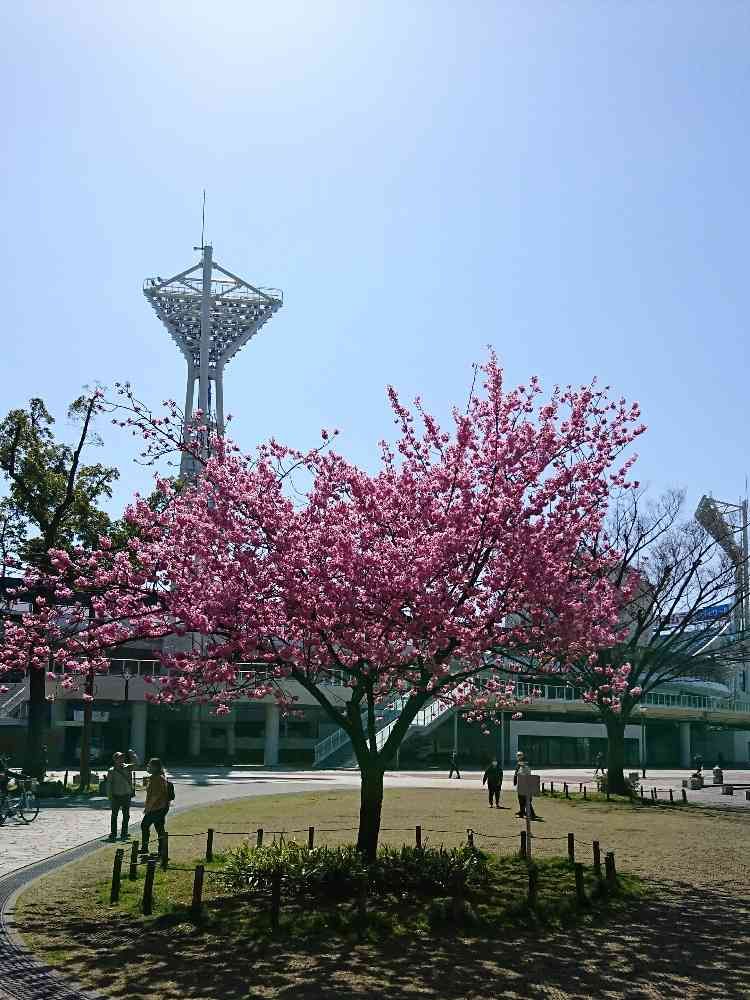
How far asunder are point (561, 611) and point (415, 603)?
110 inches

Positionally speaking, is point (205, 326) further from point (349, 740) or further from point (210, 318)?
point (349, 740)

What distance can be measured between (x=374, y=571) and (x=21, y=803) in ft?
51.1

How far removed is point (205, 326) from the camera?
7250 centimetres

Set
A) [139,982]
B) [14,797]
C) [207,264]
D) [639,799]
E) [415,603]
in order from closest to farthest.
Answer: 1. [139,982]
2. [415,603]
3. [14,797]
4. [639,799]
5. [207,264]

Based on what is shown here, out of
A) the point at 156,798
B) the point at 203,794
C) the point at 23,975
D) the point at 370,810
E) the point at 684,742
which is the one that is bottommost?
the point at 684,742

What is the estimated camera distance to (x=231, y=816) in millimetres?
26484

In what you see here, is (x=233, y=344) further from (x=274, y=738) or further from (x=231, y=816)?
(x=231, y=816)

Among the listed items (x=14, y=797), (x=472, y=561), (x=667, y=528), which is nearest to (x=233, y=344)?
(x=667, y=528)

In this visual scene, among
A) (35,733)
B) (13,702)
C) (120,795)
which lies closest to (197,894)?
(120,795)

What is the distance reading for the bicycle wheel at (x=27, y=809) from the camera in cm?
2442

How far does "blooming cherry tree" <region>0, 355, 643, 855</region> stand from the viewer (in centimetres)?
1458

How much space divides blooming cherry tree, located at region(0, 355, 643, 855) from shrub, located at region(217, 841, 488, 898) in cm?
66


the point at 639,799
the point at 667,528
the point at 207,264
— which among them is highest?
the point at 207,264

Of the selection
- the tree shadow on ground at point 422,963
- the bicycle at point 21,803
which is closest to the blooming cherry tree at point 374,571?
the tree shadow on ground at point 422,963
